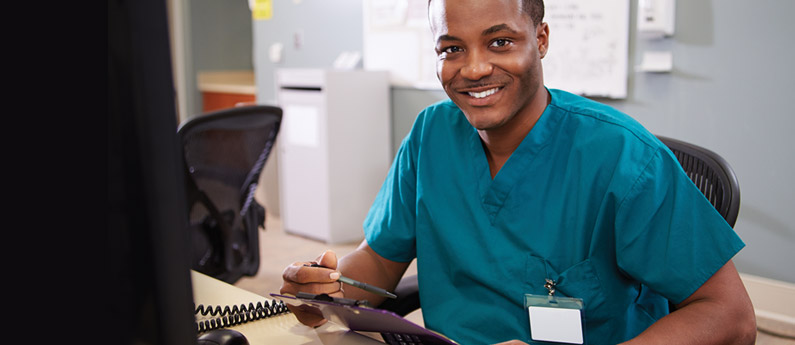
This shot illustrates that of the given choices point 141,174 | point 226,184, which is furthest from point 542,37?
point 226,184

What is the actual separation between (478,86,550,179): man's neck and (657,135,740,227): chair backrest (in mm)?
258

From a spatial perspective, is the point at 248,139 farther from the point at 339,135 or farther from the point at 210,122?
the point at 339,135

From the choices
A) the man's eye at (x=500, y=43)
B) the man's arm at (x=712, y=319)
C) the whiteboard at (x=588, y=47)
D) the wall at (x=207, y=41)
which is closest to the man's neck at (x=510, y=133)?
the man's eye at (x=500, y=43)

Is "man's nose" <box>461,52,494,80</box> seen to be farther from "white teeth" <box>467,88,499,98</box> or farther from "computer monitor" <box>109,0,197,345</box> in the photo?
"computer monitor" <box>109,0,197,345</box>

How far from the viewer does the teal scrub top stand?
0.90 meters

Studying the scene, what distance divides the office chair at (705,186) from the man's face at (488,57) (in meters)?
0.29

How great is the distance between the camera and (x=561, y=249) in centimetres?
97

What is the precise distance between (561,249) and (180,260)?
0.76m

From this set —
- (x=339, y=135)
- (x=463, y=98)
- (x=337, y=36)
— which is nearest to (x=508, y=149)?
(x=463, y=98)

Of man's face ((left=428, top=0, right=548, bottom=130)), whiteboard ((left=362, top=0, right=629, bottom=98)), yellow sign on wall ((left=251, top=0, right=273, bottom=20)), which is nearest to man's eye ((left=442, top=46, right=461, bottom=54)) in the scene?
man's face ((left=428, top=0, right=548, bottom=130))

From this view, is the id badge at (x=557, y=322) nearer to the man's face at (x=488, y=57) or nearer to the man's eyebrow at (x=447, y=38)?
the man's face at (x=488, y=57)

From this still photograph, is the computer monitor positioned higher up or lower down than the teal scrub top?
higher up

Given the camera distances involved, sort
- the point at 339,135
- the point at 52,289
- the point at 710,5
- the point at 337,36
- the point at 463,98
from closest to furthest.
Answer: the point at 52,289 → the point at 463,98 → the point at 710,5 → the point at 339,135 → the point at 337,36

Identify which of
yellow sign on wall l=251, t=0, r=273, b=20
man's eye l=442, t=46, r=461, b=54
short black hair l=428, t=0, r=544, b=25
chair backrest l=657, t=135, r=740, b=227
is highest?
yellow sign on wall l=251, t=0, r=273, b=20
